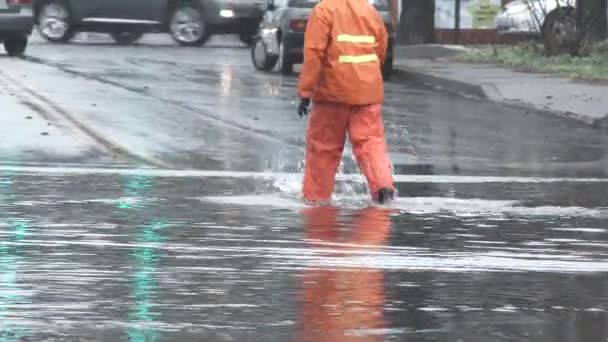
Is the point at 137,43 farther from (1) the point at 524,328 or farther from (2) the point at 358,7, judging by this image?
(1) the point at 524,328

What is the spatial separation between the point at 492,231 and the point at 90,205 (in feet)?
8.18

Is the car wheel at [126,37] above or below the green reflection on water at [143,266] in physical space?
below

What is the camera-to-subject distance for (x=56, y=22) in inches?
1398

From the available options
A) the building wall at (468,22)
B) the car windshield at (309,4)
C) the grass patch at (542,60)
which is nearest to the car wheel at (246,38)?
the building wall at (468,22)

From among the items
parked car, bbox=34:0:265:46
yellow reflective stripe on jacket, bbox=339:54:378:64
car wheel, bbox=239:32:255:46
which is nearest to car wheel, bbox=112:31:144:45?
parked car, bbox=34:0:265:46

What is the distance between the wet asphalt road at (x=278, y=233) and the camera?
24.5 feet

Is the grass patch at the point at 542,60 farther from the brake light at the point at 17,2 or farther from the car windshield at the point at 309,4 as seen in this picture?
the brake light at the point at 17,2

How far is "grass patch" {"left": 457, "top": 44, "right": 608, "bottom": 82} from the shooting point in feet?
82.8

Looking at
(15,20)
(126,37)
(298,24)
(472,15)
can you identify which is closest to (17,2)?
(15,20)

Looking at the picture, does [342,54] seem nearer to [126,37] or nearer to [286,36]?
[286,36]

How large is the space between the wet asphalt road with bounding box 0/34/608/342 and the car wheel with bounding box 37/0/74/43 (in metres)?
16.0

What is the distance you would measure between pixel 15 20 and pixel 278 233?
19.2 metres

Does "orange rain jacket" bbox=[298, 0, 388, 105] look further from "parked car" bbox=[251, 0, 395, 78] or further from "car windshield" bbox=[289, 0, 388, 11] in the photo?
"car windshield" bbox=[289, 0, 388, 11]

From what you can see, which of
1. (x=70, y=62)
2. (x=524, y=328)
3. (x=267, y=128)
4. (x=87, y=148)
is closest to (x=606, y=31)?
(x=70, y=62)
